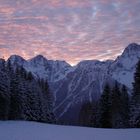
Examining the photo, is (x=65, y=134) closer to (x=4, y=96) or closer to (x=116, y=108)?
(x=4, y=96)

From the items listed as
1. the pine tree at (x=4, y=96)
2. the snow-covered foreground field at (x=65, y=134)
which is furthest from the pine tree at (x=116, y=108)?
the snow-covered foreground field at (x=65, y=134)

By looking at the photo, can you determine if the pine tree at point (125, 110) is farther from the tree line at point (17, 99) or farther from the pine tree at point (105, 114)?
the tree line at point (17, 99)

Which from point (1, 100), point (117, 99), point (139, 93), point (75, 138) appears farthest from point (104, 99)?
point (75, 138)

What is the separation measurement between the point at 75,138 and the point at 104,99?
31.7 meters

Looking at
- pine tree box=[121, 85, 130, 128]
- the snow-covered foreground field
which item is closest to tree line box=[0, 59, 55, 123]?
pine tree box=[121, 85, 130, 128]

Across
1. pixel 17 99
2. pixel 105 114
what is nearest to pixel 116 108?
pixel 105 114

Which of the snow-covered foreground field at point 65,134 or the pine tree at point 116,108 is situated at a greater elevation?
the pine tree at point 116,108

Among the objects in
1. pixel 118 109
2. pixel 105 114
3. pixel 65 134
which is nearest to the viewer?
pixel 65 134

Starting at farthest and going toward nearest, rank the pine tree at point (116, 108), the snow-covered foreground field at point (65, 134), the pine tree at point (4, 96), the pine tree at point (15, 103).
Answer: the pine tree at point (116, 108), the pine tree at point (15, 103), the pine tree at point (4, 96), the snow-covered foreground field at point (65, 134)

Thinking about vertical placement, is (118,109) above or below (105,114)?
above

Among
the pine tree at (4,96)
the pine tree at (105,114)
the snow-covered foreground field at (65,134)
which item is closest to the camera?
the snow-covered foreground field at (65,134)

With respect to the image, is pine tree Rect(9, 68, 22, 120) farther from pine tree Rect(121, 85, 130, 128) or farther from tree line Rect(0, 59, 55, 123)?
pine tree Rect(121, 85, 130, 128)

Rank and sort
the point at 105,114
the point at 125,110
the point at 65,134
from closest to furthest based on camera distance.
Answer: the point at 65,134
the point at 105,114
the point at 125,110

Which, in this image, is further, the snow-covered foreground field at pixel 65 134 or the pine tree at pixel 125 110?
the pine tree at pixel 125 110
